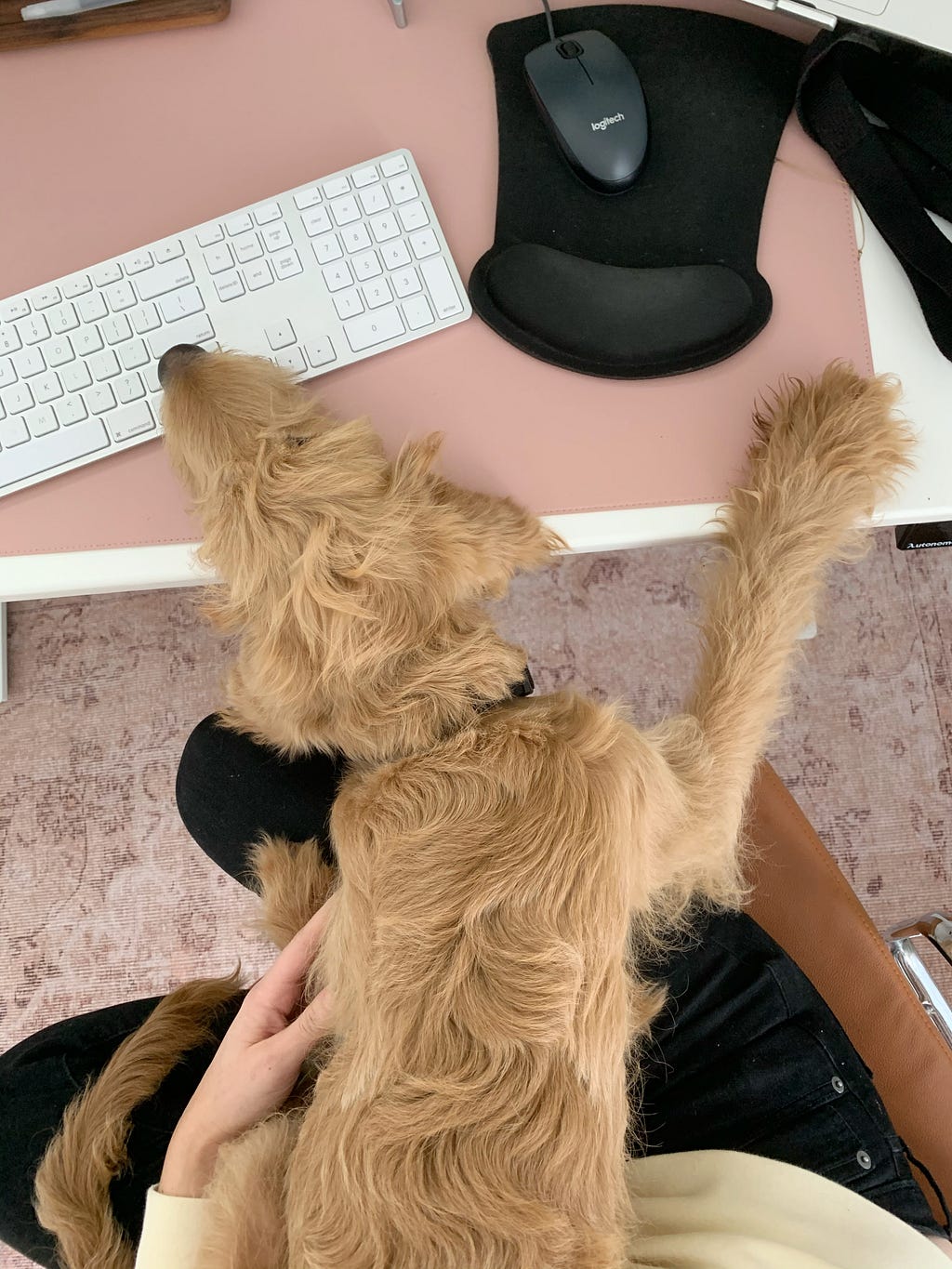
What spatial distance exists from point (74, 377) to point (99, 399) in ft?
0.10

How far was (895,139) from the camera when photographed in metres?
0.77

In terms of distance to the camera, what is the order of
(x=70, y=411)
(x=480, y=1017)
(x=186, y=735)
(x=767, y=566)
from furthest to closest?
(x=186, y=735) → (x=767, y=566) → (x=70, y=411) → (x=480, y=1017)

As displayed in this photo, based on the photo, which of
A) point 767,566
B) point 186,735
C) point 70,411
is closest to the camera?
point 70,411

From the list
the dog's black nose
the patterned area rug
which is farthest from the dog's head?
the patterned area rug

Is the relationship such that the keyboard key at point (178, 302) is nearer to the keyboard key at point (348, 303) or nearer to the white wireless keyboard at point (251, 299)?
the white wireless keyboard at point (251, 299)

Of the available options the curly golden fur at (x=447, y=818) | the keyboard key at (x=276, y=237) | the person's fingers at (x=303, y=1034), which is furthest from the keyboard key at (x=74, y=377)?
the person's fingers at (x=303, y=1034)

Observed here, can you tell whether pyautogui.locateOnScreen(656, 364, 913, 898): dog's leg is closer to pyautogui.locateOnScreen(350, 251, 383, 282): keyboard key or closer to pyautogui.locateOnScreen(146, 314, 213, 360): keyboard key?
pyautogui.locateOnScreen(350, 251, 383, 282): keyboard key

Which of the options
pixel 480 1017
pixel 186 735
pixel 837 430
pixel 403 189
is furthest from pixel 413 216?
pixel 186 735

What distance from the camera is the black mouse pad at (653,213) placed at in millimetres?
748

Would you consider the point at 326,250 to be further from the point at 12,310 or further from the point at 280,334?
the point at 12,310

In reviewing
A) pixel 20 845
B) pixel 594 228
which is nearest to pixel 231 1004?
pixel 20 845

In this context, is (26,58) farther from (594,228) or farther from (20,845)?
(20,845)

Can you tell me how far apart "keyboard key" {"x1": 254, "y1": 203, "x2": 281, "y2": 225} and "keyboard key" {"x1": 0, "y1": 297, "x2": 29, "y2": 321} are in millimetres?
224

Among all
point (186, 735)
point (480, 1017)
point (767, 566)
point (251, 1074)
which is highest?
point (767, 566)
